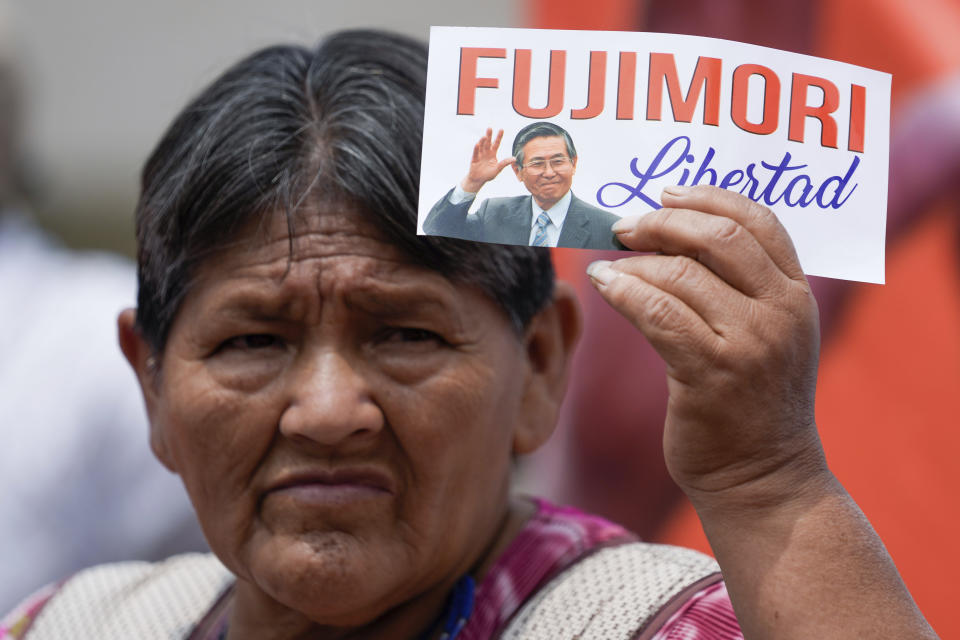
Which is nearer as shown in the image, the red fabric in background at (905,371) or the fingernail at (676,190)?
the fingernail at (676,190)

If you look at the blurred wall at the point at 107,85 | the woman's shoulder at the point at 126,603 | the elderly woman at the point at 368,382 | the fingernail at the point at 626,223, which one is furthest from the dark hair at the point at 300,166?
the blurred wall at the point at 107,85

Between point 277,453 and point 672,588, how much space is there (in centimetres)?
60

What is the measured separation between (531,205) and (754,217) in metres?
0.27

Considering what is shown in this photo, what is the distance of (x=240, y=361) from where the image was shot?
1.77 meters

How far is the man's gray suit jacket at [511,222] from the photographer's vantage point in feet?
4.80

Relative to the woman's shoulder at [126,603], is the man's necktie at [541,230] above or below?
above

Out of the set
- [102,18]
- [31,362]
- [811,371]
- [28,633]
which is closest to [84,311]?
[31,362]

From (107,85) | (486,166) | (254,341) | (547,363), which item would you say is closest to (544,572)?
(547,363)

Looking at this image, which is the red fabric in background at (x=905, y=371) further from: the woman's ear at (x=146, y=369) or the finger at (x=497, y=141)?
the finger at (x=497, y=141)

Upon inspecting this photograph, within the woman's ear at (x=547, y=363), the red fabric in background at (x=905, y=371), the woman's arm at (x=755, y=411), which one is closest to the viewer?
the woman's arm at (x=755, y=411)

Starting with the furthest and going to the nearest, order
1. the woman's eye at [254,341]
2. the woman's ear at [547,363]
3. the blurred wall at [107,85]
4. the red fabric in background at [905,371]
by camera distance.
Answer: the blurred wall at [107,85] < the red fabric in background at [905,371] < the woman's ear at [547,363] < the woman's eye at [254,341]

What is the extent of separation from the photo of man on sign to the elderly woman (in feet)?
0.16

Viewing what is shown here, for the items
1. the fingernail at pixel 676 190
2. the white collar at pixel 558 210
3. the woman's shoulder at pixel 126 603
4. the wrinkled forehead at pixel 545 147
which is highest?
the wrinkled forehead at pixel 545 147

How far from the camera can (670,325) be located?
4.54 feet
